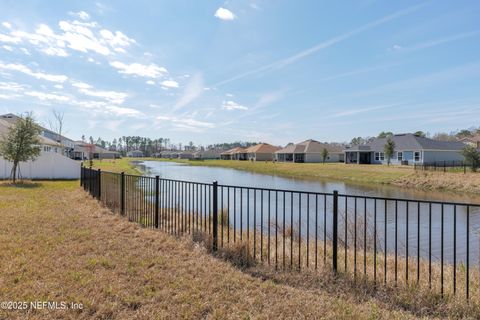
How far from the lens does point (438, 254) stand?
7582mm

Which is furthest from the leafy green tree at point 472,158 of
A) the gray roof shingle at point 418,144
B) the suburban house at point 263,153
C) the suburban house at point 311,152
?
the suburban house at point 263,153

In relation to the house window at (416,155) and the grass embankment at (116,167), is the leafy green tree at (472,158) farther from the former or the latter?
the grass embankment at (116,167)

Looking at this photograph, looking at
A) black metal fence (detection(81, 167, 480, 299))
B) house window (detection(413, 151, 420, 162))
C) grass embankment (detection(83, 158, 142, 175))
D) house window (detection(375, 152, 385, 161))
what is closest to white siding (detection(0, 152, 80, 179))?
grass embankment (detection(83, 158, 142, 175))

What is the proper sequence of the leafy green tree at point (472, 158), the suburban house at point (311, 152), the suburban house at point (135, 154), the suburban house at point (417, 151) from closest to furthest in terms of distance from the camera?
the leafy green tree at point (472, 158) → the suburban house at point (417, 151) → the suburban house at point (311, 152) → the suburban house at point (135, 154)

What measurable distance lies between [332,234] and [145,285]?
3379 millimetres

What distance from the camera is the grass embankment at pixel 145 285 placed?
10.4 ft

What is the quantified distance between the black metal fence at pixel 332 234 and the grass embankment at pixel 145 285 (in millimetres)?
762

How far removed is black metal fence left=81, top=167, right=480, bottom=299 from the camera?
4.22 metres

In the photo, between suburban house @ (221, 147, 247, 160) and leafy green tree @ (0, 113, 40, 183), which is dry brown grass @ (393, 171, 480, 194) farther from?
suburban house @ (221, 147, 247, 160)

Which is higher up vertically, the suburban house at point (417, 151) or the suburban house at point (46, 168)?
the suburban house at point (417, 151)

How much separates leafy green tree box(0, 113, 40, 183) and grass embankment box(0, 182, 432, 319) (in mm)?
13444

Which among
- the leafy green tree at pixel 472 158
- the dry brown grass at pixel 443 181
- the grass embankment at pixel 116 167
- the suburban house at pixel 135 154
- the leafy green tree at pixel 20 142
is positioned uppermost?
the suburban house at pixel 135 154

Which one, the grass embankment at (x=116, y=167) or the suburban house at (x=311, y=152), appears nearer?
the grass embankment at (x=116, y=167)

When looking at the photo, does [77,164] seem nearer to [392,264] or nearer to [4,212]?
[4,212]
